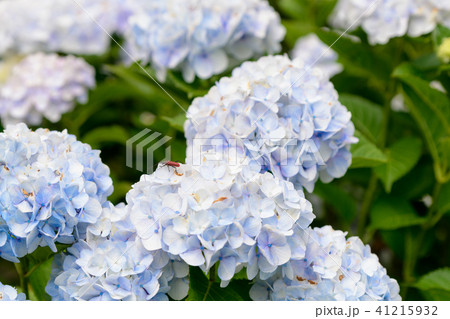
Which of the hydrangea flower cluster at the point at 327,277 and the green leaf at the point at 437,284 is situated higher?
the hydrangea flower cluster at the point at 327,277

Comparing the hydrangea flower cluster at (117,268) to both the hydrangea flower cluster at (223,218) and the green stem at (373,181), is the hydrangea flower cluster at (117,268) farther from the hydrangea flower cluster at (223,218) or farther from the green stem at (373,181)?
the green stem at (373,181)

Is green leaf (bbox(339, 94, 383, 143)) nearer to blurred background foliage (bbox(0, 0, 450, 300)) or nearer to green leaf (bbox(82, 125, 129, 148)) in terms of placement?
blurred background foliage (bbox(0, 0, 450, 300))

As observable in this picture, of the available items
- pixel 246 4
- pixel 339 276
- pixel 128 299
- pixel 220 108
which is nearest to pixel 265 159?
pixel 220 108

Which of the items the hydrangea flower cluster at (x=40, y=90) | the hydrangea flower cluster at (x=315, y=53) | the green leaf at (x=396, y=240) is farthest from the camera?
the hydrangea flower cluster at (x=315, y=53)

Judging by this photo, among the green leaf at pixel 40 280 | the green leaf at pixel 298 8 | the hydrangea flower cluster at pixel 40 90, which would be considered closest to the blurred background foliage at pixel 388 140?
the green leaf at pixel 40 280

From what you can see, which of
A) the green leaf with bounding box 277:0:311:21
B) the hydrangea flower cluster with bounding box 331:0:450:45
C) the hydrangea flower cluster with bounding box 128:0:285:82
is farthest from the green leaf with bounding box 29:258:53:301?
the green leaf with bounding box 277:0:311:21

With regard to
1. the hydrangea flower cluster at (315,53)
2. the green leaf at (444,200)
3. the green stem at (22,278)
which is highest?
the green stem at (22,278)
